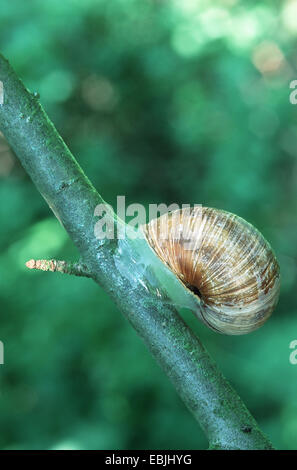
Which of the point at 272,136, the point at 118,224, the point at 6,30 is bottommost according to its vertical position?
the point at 118,224

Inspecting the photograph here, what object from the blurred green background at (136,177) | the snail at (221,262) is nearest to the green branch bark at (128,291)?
the snail at (221,262)

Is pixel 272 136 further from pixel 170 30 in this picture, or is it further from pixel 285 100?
pixel 170 30

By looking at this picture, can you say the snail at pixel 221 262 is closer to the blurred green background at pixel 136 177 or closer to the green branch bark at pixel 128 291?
the green branch bark at pixel 128 291

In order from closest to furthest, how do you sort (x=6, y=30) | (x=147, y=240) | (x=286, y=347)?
(x=147, y=240) → (x=286, y=347) → (x=6, y=30)

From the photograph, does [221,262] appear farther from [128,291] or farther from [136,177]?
[136,177]

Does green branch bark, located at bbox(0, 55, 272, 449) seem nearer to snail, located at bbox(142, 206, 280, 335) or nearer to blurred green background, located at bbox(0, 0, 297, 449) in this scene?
snail, located at bbox(142, 206, 280, 335)

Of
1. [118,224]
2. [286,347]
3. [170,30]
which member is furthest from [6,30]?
[118,224]
